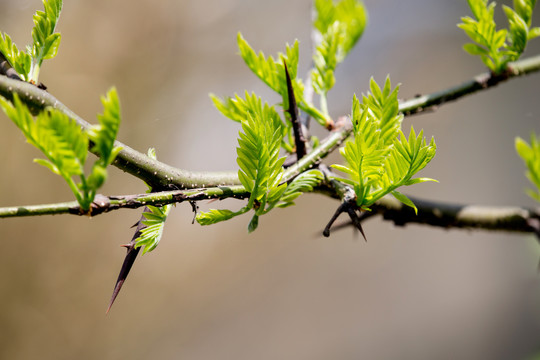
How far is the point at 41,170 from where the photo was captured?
1742 millimetres

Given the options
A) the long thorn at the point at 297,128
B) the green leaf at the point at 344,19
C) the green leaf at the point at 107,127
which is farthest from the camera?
the green leaf at the point at 344,19

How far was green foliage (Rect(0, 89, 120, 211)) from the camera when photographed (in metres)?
0.18

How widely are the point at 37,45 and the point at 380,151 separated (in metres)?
0.21

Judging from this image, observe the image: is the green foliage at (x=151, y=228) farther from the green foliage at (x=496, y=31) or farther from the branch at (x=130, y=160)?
the green foliage at (x=496, y=31)

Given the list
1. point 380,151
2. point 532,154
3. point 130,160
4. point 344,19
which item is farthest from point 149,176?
point 344,19

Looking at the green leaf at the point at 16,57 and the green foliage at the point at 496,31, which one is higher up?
the green leaf at the point at 16,57

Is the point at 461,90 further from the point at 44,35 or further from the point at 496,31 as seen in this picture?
the point at 44,35

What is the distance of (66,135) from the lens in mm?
182

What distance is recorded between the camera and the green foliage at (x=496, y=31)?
0.34m

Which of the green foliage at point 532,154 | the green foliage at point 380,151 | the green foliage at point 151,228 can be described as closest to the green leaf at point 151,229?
the green foliage at point 151,228

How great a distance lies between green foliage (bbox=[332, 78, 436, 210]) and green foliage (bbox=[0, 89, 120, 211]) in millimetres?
123

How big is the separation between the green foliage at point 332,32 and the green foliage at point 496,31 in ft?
0.34

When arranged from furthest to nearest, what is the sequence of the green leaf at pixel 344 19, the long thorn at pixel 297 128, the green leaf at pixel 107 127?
the green leaf at pixel 344 19 → the long thorn at pixel 297 128 → the green leaf at pixel 107 127

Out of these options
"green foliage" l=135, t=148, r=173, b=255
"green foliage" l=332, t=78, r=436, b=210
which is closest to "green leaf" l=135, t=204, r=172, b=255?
"green foliage" l=135, t=148, r=173, b=255
